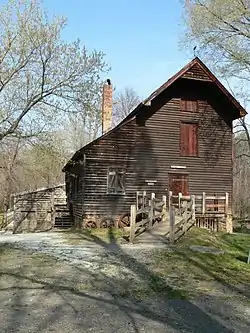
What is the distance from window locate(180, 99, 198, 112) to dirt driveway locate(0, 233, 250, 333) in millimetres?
14233

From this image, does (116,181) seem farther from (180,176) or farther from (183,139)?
(183,139)

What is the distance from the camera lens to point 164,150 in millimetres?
22969

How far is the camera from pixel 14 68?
16578mm

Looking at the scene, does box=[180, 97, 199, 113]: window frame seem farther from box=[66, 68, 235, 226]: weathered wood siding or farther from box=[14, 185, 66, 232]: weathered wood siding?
box=[14, 185, 66, 232]: weathered wood siding

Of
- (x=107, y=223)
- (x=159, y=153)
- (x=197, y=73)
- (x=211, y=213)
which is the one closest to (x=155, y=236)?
(x=107, y=223)

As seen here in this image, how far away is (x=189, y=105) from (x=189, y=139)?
1.99 m

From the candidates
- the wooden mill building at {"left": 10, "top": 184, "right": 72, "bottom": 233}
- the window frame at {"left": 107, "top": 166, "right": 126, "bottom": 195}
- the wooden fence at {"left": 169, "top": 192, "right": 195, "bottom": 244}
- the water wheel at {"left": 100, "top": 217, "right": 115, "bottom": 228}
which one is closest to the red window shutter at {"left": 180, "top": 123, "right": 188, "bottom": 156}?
the window frame at {"left": 107, "top": 166, "right": 126, "bottom": 195}

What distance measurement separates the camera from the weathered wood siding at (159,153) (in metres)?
21.6

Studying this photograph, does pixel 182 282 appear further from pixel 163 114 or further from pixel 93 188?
pixel 163 114

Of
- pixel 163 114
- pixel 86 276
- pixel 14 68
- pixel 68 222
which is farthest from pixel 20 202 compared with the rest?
pixel 86 276

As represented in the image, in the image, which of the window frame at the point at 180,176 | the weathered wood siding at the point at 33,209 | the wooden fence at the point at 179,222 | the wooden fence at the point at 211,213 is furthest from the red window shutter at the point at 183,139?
the weathered wood siding at the point at 33,209

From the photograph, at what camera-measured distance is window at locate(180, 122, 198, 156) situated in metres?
23.6

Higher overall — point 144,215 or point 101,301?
point 144,215

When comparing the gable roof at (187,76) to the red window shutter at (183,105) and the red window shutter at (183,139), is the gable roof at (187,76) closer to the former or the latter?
the red window shutter at (183,105)
